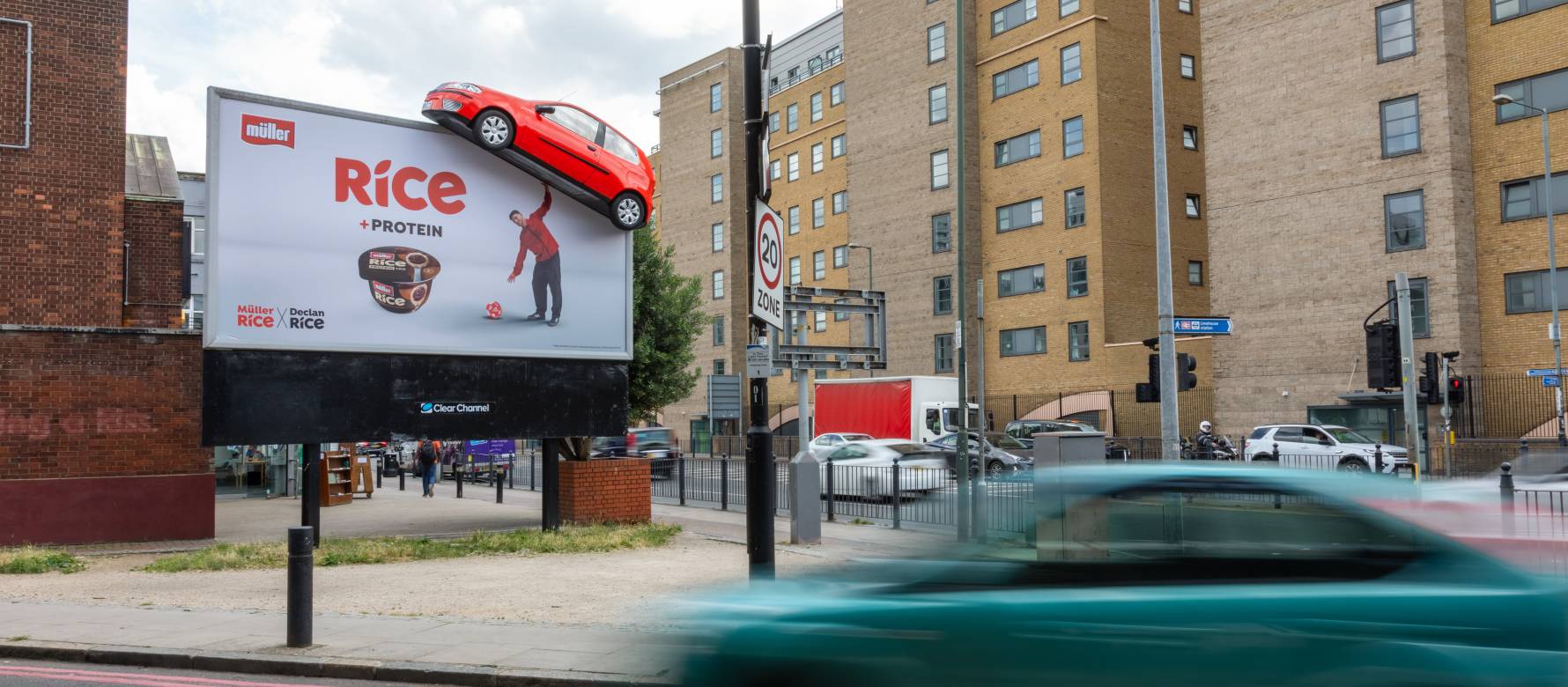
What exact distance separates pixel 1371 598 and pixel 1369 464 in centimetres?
2791

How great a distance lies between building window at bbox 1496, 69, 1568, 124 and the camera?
31.9 m

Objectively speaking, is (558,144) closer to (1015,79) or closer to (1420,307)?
(1420,307)

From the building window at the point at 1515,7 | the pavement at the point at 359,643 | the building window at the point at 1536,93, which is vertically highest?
the building window at the point at 1515,7

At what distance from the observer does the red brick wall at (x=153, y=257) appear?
73.4 ft

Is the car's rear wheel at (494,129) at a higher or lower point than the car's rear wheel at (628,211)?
higher

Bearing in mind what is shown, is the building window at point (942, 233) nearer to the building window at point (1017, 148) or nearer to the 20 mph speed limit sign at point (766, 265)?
the building window at point (1017, 148)

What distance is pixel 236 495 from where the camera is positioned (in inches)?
1188

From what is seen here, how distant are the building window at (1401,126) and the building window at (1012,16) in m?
15.2

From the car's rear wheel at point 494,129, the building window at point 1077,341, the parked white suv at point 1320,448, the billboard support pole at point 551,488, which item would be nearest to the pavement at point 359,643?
the billboard support pole at point 551,488

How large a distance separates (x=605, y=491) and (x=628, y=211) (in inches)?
172

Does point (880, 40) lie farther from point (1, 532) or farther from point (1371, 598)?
point (1371, 598)

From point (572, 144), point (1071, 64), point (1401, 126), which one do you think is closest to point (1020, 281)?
point (1071, 64)

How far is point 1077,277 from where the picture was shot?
43.9 metres

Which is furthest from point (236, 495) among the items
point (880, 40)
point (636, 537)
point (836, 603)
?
point (880, 40)
